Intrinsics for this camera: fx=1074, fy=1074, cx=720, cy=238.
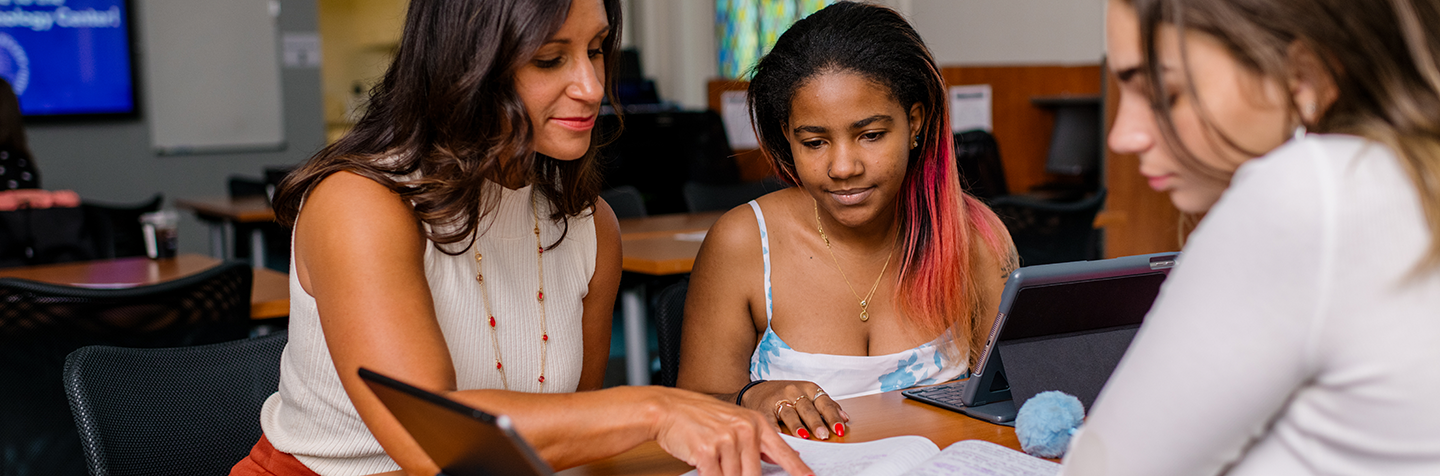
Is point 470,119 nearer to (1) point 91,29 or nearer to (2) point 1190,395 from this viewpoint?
(2) point 1190,395

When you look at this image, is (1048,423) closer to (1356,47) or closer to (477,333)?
(1356,47)

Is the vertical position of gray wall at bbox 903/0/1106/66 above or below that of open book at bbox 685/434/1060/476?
above

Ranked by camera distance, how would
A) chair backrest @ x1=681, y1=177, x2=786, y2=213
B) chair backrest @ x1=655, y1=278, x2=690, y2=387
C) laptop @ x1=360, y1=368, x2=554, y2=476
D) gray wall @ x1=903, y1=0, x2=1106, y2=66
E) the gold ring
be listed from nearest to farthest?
laptop @ x1=360, y1=368, x2=554, y2=476
the gold ring
chair backrest @ x1=655, y1=278, x2=690, y2=387
chair backrest @ x1=681, y1=177, x2=786, y2=213
gray wall @ x1=903, y1=0, x2=1106, y2=66

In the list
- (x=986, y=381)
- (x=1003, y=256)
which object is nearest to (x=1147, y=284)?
(x=986, y=381)

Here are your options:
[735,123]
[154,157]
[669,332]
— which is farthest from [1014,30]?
[154,157]

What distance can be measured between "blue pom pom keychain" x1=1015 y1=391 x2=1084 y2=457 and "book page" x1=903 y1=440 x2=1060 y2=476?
0.05ft

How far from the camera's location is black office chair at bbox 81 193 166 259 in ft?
12.1

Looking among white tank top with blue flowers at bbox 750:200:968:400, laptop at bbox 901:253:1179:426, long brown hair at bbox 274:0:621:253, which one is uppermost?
long brown hair at bbox 274:0:621:253

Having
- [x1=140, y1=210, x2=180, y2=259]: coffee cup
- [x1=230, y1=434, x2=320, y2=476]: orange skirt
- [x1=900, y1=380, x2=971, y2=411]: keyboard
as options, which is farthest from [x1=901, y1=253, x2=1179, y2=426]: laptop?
[x1=140, y1=210, x2=180, y2=259]: coffee cup

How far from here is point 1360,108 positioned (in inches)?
24.1

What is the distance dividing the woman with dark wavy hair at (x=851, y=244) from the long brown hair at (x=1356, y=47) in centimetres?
93

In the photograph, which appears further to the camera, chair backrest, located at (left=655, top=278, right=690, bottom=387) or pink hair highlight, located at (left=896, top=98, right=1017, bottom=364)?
chair backrest, located at (left=655, top=278, right=690, bottom=387)

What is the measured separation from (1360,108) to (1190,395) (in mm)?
195

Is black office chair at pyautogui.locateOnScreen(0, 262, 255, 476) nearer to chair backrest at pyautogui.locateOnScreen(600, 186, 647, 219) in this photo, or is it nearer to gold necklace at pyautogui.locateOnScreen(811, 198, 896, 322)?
gold necklace at pyautogui.locateOnScreen(811, 198, 896, 322)
